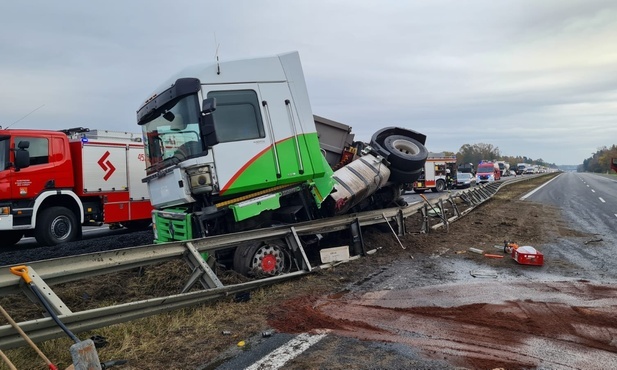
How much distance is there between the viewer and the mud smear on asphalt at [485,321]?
354cm

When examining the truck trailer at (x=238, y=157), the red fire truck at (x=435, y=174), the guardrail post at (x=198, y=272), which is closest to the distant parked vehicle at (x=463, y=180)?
the red fire truck at (x=435, y=174)

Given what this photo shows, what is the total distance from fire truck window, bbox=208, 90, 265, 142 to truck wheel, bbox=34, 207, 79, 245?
6334mm

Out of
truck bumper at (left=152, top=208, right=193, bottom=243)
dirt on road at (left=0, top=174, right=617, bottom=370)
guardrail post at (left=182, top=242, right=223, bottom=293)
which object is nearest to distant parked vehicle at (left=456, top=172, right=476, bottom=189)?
dirt on road at (left=0, top=174, right=617, bottom=370)

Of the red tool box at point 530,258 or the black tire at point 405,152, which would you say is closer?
the red tool box at point 530,258

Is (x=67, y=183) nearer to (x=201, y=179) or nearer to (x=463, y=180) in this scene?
(x=201, y=179)

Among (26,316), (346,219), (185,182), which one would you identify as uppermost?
(185,182)

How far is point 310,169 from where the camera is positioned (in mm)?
6605

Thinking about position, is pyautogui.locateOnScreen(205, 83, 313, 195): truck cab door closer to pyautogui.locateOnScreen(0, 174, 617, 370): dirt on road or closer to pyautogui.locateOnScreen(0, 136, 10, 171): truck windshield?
pyautogui.locateOnScreen(0, 174, 617, 370): dirt on road

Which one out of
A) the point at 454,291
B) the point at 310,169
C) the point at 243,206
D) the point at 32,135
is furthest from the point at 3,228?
the point at 454,291

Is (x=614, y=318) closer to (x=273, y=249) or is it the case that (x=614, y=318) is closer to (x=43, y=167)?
(x=273, y=249)

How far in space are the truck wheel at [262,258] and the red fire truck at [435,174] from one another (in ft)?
77.8

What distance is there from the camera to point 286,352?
363cm

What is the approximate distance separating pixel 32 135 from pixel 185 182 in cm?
613

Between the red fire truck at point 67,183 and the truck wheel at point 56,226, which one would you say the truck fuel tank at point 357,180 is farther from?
the truck wheel at point 56,226
